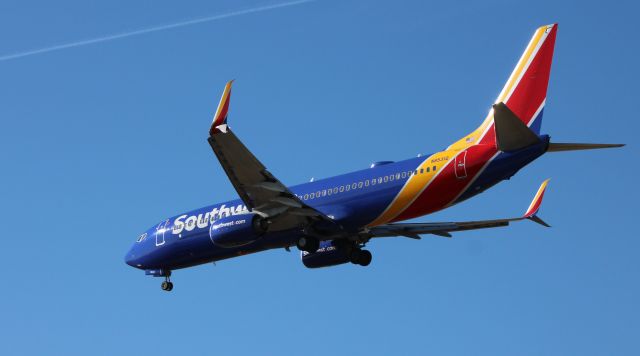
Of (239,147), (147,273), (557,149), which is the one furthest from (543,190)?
(147,273)

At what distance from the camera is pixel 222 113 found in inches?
1674

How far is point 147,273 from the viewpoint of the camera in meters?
55.4

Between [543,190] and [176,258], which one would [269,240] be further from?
[543,190]

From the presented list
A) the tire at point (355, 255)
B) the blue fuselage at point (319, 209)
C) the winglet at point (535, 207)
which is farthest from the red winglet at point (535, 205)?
the tire at point (355, 255)

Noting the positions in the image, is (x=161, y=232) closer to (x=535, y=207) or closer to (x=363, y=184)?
(x=363, y=184)

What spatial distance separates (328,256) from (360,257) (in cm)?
191

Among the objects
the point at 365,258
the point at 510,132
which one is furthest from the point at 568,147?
the point at 365,258

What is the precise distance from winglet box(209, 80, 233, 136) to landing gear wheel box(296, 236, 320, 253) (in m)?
8.31

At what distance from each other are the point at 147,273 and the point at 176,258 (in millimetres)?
3065

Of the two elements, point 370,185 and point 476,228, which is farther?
point 476,228

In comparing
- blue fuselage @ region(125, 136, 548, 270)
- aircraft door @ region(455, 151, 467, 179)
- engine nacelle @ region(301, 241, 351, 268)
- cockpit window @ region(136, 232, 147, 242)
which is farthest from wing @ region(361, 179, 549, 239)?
cockpit window @ region(136, 232, 147, 242)

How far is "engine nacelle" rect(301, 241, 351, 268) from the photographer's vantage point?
52469mm

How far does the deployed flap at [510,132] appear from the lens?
41.0m

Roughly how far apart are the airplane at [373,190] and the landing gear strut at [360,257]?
0.05 m
